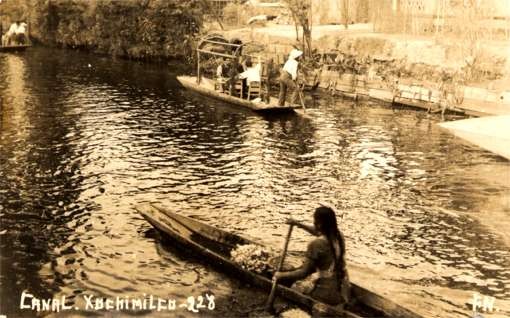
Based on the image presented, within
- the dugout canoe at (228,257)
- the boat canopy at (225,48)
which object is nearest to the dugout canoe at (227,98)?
the boat canopy at (225,48)

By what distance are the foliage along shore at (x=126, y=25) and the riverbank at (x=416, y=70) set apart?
10.4 metres

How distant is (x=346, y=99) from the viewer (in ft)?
109

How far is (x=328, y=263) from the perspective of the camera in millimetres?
10133

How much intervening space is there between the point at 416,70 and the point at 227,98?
12002 mm

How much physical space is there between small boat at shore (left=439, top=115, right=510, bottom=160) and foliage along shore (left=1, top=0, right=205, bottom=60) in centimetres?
2819

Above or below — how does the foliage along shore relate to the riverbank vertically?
above

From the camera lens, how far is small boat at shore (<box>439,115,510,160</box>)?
22.5 metres

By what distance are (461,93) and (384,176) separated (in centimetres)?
1212

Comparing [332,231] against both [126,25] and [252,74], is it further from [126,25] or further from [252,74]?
[126,25]

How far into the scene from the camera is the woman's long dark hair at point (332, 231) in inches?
383

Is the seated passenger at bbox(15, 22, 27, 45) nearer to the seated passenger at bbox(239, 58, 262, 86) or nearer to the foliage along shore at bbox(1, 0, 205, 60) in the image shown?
the foliage along shore at bbox(1, 0, 205, 60)

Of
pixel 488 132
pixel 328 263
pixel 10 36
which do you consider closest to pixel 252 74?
pixel 488 132

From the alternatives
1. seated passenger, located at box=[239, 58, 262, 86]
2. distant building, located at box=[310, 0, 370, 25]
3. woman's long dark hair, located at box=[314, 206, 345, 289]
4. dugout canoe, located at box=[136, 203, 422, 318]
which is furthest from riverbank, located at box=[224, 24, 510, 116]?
woman's long dark hair, located at box=[314, 206, 345, 289]

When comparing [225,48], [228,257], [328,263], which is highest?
[225,48]
